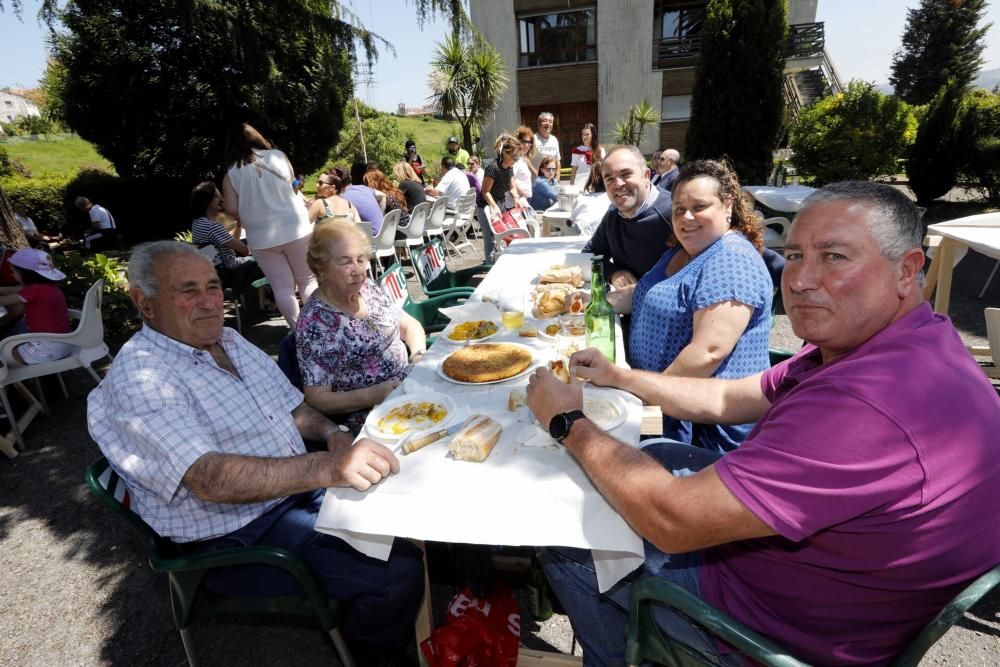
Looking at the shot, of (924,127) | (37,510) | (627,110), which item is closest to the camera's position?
(37,510)

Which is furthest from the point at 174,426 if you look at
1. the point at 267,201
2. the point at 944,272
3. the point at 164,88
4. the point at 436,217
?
the point at 164,88

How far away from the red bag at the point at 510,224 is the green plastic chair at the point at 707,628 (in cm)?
517

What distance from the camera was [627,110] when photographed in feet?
68.6

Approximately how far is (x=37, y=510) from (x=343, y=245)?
271cm

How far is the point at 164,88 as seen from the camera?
13.0m

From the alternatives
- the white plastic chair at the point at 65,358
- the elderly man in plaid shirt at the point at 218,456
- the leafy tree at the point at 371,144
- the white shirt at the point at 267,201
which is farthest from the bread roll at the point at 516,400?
the leafy tree at the point at 371,144

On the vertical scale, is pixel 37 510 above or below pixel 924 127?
below

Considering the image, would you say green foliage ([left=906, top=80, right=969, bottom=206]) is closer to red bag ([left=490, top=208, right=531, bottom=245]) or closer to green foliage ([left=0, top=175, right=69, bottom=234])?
red bag ([left=490, top=208, right=531, bottom=245])

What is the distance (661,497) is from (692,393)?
82 cm

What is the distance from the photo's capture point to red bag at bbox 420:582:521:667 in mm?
1766

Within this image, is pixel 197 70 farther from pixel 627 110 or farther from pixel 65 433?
pixel 627 110

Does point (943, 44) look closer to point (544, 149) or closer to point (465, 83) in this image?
point (465, 83)

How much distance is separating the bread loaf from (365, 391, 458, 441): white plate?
0.12 meters

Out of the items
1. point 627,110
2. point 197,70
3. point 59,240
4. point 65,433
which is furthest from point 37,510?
point 627,110
